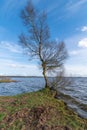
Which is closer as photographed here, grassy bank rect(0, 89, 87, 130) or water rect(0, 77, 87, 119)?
grassy bank rect(0, 89, 87, 130)

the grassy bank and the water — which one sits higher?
the water

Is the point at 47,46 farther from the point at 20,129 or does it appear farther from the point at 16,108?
the point at 20,129

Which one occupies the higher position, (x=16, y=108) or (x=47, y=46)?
(x=47, y=46)

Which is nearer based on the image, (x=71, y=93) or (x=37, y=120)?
(x=37, y=120)

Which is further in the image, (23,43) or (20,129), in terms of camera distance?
(23,43)

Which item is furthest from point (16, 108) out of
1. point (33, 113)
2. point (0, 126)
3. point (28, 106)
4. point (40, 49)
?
point (40, 49)

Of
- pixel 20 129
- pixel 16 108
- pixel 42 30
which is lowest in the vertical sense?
pixel 20 129

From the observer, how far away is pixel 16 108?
35.2ft

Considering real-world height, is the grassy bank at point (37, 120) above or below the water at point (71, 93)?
below

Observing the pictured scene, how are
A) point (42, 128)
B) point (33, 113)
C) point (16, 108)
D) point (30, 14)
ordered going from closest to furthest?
point (42, 128), point (33, 113), point (16, 108), point (30, 14)

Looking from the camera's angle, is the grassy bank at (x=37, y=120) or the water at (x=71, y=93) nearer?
the grassy bank at (x=37, y=120)

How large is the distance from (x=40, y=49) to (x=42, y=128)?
1416 cm

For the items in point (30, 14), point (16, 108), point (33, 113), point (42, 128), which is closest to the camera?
point (42, 128)

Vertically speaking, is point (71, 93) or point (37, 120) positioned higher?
point (71, 93)
